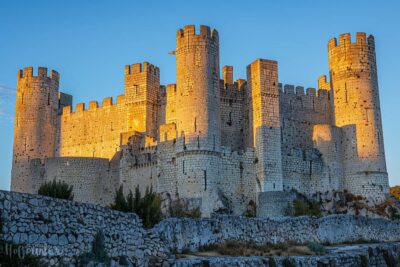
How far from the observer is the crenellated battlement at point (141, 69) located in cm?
4175

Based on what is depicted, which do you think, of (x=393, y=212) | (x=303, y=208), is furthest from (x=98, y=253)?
(x=393, y=212)

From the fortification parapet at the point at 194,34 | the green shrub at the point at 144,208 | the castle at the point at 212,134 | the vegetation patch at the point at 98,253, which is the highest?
the fortification parapet at the point at 194,34

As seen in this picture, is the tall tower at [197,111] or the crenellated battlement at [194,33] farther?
the crenellated battlement at [194,33]

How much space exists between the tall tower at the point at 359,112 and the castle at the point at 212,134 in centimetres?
7

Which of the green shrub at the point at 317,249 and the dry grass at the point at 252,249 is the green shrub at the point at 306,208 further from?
the green shrub at the point at 317,249

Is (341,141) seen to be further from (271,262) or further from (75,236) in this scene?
(75,236)

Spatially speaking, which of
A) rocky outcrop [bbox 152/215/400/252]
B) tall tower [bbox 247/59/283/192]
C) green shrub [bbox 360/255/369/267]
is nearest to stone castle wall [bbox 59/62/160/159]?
tall tower [bbox 247/59/283/192]

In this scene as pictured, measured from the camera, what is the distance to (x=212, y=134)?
111 ft

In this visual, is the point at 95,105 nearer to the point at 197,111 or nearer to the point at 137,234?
the point at 197,111

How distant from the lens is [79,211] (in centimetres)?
1104

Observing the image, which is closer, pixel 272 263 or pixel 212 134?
pixel 272 263

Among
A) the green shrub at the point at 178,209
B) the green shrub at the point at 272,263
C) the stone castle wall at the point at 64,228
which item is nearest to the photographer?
the stone castle wall at the point at 64,228

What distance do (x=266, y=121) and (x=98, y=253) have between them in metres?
25.6

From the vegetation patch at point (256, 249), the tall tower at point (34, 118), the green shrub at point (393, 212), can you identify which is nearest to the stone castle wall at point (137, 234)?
the vegetation patch at point (256, 249)
